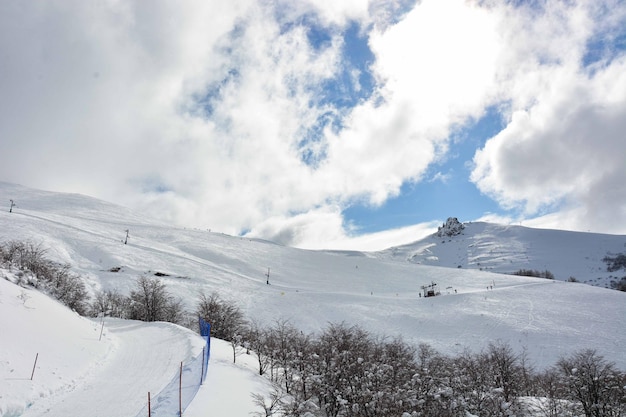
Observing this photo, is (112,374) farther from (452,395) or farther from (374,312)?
(374,312)

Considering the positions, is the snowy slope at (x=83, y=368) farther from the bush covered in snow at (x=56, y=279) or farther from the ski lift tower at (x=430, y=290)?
the ski lift tower at (x=430, y=290)

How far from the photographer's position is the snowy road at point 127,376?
45.6 feet

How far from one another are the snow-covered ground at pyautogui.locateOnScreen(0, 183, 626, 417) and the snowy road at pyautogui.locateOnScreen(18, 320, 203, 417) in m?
0.09

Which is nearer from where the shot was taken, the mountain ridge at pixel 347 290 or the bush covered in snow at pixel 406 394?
the bush covered in snow at pixel 406 394

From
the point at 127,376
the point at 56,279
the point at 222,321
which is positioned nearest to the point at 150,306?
the point at 56,279

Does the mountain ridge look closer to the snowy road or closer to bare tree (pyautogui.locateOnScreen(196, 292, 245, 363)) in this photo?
bare tree (pyautogui.locateOnScreen(196, 292, 245, 363))

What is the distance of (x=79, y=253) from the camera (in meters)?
65.3

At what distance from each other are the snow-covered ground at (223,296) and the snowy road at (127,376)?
3.4 inches

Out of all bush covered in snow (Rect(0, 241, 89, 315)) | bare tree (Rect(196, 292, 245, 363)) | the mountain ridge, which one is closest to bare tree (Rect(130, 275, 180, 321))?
the mountain ridge

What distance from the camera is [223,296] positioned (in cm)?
5897

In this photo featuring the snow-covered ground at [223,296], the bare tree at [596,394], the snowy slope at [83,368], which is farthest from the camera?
the bare tree at [596,394]

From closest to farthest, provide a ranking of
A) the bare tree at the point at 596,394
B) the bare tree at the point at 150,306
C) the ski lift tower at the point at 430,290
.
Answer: the bare tree at the point at 596,394, the bare tree at the point at 150,306, the ski lift tower at the point at 430,290

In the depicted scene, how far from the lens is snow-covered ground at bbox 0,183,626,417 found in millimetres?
16250

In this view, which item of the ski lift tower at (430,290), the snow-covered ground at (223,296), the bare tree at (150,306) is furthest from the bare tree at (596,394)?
the ski lift tower at (430,290)
